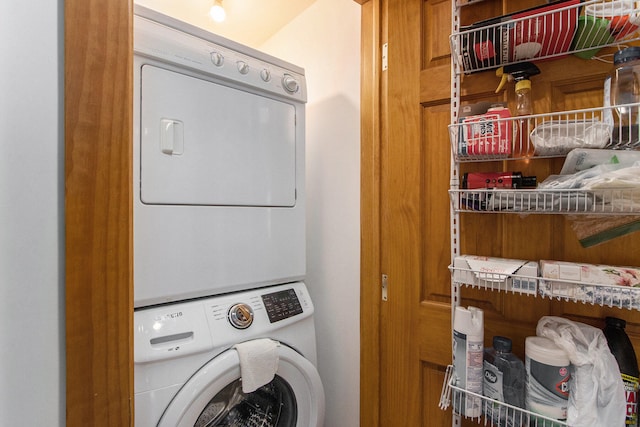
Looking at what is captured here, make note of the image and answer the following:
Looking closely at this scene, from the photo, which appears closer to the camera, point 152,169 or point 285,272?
point 152,169

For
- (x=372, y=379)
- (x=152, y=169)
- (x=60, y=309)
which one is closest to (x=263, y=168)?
(x=152, y=169)

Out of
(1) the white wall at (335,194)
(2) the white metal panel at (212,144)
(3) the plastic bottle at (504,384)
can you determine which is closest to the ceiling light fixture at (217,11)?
(1) the white wall at (335,194)

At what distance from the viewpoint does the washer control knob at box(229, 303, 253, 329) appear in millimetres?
1011

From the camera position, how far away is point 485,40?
2.73 feet

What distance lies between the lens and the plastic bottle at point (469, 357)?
852 mm

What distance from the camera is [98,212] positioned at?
0.49 meters

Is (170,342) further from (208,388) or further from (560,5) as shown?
(560,5)

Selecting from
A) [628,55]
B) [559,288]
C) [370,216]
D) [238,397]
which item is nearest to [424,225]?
[370,216]

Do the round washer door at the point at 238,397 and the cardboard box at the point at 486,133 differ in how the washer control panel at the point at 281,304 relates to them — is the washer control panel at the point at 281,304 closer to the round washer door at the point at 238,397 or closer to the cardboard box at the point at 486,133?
the round washer door at the point at 238,397

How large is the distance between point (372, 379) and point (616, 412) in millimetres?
745

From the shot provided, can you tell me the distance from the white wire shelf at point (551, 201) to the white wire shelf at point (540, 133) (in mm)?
115

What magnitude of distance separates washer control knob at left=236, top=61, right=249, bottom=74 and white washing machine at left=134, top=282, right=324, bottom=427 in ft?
2.64

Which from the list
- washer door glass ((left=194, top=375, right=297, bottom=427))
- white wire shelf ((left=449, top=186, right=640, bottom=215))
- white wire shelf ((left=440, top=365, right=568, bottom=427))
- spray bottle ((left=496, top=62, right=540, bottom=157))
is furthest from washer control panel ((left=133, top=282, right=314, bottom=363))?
spray bottle ((left=496, top=62, right=540, bottom=157))

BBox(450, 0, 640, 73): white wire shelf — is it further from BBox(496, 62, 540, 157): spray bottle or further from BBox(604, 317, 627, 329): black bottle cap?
BBox(604, 317, 627, 329): black bottle cap
